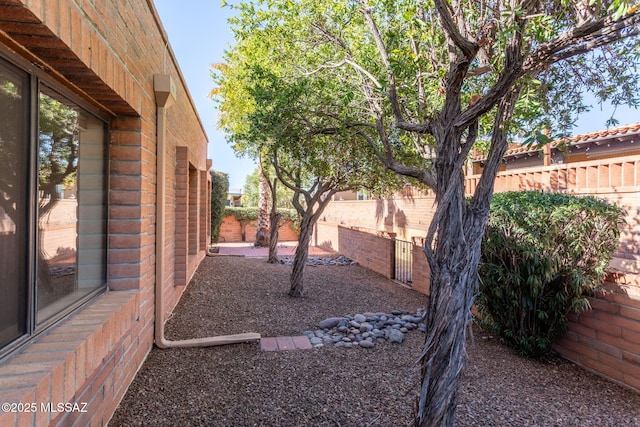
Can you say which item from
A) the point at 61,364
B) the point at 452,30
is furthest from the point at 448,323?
the point at 61,364

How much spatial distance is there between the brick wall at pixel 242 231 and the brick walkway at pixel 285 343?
1468 centimetres

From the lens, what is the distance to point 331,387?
3197 mm

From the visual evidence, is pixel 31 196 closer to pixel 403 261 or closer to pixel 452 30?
pixel 452 30

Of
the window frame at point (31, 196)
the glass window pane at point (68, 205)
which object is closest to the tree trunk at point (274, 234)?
the glass window pane at point (68, 205)

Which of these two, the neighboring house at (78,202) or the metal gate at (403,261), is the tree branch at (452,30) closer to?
the neighboring house at (78,202)

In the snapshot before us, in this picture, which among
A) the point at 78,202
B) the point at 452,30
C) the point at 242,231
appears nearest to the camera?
the point at 452,30

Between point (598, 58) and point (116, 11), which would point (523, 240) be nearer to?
point (598, 58)

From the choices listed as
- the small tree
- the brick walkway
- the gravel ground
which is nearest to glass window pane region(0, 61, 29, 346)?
the gravel ground

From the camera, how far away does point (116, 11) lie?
2473mm

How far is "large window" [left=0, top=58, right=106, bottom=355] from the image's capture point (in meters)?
1.66

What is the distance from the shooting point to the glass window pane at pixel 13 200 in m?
1.62

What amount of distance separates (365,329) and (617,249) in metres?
4.33

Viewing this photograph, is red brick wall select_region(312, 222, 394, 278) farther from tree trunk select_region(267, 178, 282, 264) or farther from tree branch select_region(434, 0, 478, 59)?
tree branch select_region(434, 0, 478, 59)

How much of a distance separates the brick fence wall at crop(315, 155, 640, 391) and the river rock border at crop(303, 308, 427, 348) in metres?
1.67
